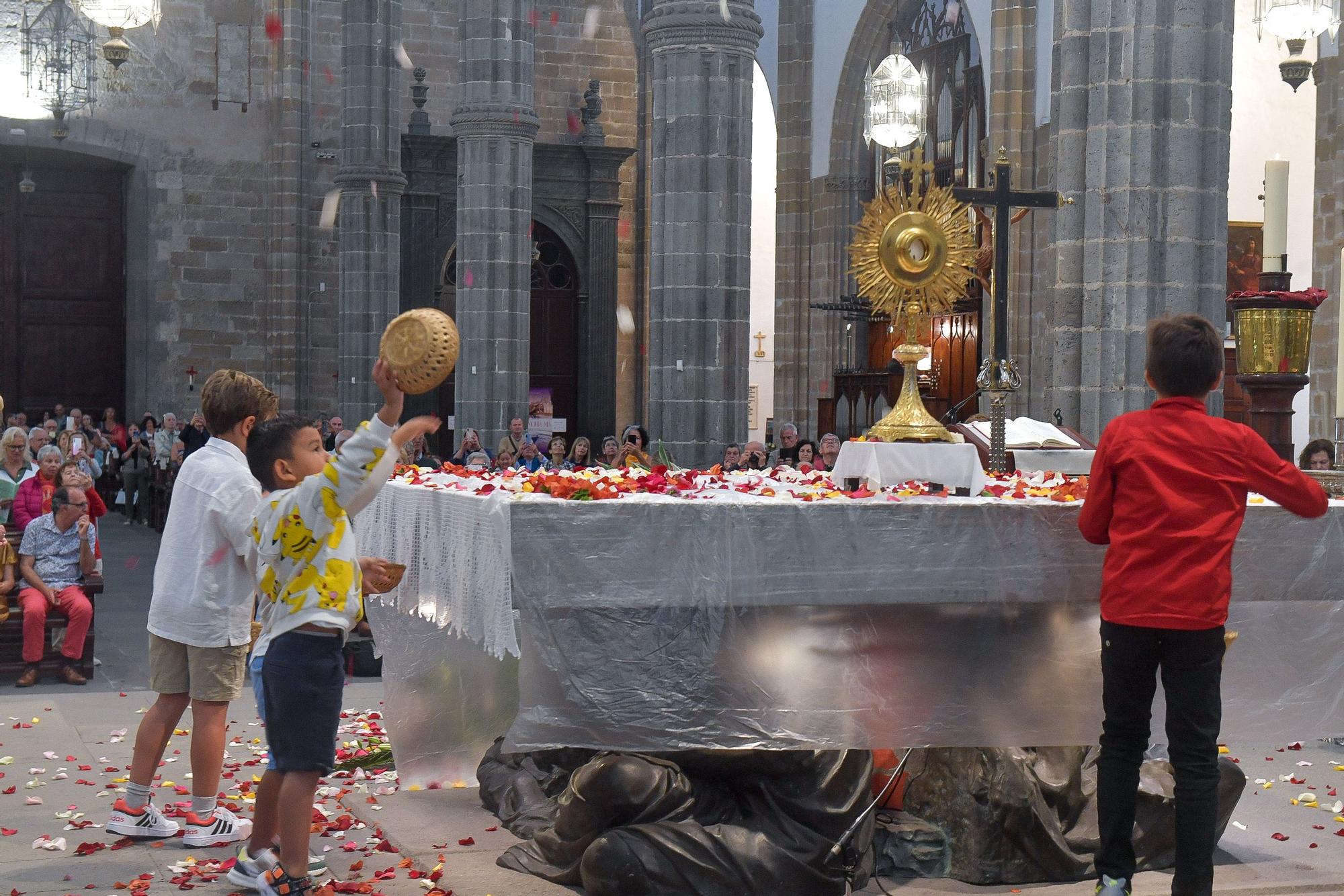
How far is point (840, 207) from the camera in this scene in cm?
1984

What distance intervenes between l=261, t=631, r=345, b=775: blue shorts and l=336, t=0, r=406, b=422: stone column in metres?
15.3

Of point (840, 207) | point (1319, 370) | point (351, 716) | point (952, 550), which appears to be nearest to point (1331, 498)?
point (952, 550)

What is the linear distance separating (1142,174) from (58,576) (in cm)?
611

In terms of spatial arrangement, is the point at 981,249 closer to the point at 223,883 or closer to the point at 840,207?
the point at 840,207

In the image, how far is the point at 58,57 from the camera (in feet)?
69.1

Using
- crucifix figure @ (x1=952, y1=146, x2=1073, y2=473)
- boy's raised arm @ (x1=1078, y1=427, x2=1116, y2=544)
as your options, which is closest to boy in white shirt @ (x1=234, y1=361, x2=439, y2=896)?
boy's raised arm @ (x1=1078, y1=427, x2=1116, y2=544)

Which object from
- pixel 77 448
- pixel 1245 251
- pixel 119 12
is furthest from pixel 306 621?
pixel 1245 251

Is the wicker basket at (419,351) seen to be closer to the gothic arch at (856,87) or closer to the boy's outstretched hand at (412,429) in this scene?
the boy's outstretched hand at (412,429)

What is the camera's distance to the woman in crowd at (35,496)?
9.23 meters

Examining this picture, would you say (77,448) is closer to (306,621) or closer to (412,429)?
(306,621)

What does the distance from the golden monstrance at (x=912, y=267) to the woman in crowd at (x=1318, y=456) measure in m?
3.67

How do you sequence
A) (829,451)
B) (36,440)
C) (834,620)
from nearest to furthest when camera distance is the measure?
1. (834,620)
2. (829,451)
3. (36,440)

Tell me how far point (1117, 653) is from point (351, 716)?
4243mm

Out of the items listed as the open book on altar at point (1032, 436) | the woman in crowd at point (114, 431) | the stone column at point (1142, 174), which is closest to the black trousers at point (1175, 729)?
the open book on altar at point (1032, 436)
